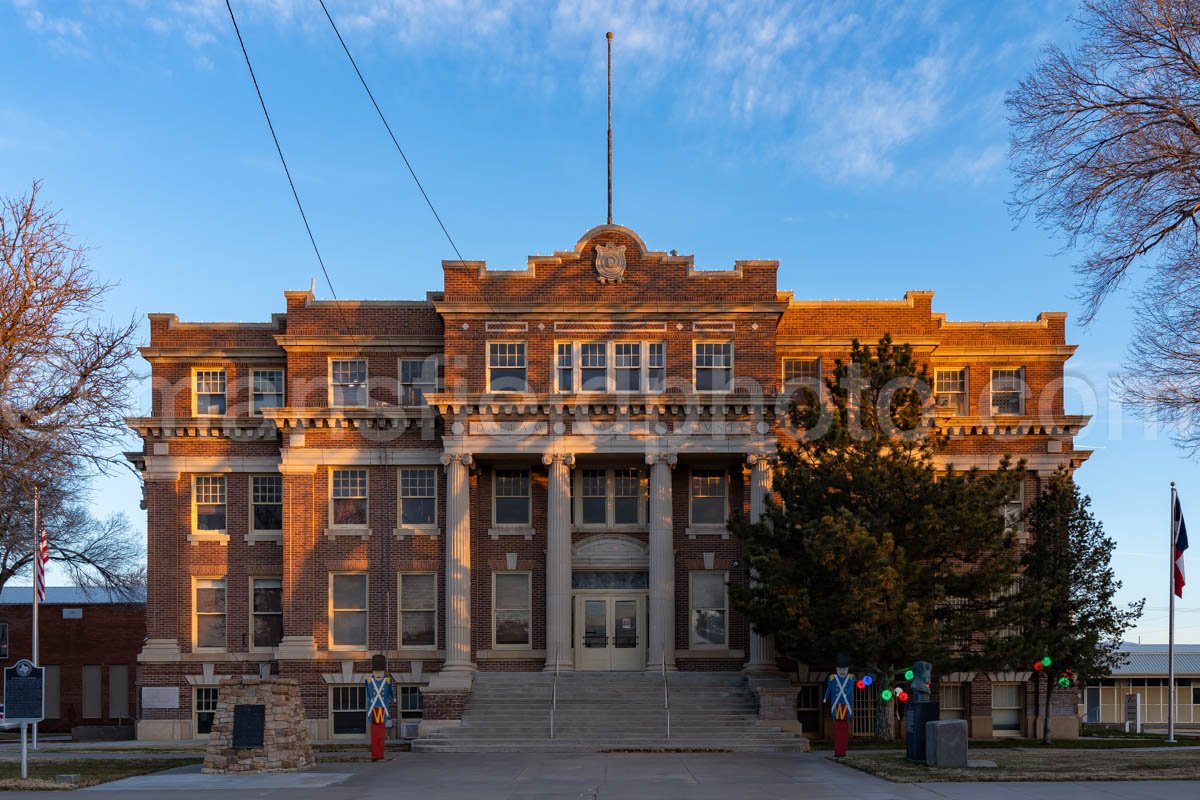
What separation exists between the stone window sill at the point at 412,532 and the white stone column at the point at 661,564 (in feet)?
21.8

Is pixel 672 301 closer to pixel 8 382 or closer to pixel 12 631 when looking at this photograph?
pixel 8 382

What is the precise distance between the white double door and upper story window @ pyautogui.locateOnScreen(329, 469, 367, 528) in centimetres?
704

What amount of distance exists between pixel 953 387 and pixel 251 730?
23.6 m

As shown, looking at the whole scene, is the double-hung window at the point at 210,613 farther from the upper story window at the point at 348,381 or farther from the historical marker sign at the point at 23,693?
the historical marker sign at the point at 23,693

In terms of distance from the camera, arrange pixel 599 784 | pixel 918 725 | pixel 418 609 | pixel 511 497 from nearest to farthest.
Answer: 1. pixel 599 784
2. pixel 918 725
3. pixel 418 609
4. pixel 511 497

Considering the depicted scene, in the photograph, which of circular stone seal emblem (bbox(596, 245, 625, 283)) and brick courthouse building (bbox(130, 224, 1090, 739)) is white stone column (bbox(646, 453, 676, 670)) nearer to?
brick courthouse building (bbox(130, 224, 1090, 739))

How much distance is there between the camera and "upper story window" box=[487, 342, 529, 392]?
121 ft

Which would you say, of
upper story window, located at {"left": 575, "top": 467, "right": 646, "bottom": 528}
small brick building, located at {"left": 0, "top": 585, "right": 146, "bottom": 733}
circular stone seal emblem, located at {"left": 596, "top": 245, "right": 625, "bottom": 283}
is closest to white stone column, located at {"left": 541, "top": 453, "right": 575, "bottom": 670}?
upper story window, located at {"left": 575, "top": 467, "right": 646, "bottom": 528}

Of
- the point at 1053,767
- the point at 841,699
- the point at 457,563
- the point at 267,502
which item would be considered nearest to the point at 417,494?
the point at 457,563

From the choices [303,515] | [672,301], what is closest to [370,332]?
[303,515]

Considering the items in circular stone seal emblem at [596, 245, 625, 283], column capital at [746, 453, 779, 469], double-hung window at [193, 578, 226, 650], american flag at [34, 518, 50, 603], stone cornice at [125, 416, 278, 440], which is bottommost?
double-hung window at [193, 578, 226, 650]

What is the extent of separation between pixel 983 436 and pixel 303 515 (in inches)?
805

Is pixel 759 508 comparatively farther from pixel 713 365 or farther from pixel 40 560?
pixel 40 560

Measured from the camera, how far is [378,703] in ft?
98.2
